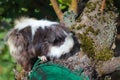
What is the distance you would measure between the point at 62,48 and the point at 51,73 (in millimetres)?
119

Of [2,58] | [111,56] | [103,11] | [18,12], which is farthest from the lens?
[18,12]

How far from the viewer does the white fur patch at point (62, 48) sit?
5.43 feet

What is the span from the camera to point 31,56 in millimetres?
1671

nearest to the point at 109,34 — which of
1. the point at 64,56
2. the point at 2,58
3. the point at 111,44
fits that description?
the point at 111,44

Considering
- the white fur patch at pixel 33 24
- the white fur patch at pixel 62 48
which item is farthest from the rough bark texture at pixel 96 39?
the white fur patch at pixel 33 24

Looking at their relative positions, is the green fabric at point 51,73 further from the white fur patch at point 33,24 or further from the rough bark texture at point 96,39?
the white fur patch at point 33,24

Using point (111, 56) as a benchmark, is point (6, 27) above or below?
below

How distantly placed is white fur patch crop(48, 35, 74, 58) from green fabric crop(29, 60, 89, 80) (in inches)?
1.7

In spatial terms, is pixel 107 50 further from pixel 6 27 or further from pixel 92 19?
pixel 6 27

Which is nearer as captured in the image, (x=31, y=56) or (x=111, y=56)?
(x=31, y=56)

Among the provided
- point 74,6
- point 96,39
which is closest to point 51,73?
point 96,39

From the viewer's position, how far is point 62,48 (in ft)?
5.48

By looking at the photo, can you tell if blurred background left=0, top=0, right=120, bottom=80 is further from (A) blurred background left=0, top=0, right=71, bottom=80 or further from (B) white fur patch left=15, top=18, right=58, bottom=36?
(B) white fur patch left=15, top=18, right=58, bottom=36

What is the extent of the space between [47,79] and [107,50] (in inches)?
14.4
